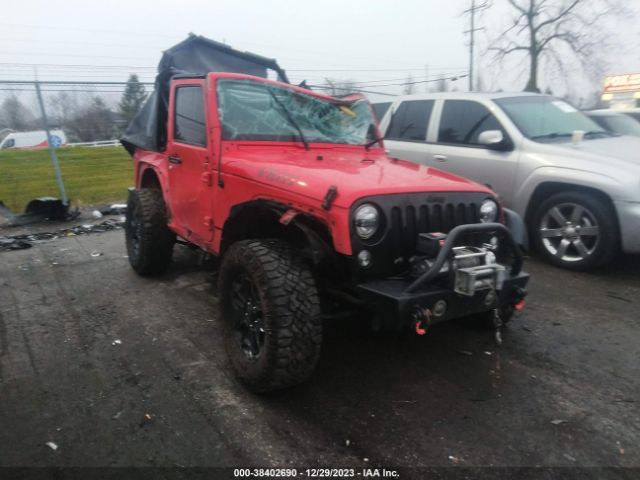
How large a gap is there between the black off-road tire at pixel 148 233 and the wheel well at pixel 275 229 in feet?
4.88

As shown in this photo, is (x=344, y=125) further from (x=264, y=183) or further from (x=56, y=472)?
(x=56, y=472)

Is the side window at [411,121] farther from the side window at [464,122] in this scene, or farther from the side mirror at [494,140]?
the side mirror at [494,140]

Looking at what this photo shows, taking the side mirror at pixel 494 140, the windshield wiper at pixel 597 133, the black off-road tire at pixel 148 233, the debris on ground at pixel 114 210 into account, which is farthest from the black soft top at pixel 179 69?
the windshield wiper at pixel 597 133

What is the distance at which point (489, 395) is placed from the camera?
3.06 metres

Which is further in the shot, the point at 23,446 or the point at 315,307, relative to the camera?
the point at 315,307

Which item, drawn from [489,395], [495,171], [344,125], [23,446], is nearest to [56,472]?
[23,446]

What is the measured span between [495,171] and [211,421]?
14.8 feet

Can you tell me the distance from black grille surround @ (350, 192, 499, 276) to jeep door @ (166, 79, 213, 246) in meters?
1.60

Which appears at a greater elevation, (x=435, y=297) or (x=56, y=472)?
(x=435, y=297)

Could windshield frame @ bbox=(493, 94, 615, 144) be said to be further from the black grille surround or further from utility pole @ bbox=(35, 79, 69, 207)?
utility pole @ bbox=(35, 79, 69, 207)

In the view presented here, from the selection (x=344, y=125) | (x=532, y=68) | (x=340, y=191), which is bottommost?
(x=340, y=191)

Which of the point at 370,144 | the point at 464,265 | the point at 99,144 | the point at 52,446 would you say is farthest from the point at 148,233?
the point at 99,144

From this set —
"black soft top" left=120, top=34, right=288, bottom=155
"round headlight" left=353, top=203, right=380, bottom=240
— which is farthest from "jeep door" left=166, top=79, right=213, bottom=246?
"round headlight" left=353, top=203, right=380, bottom=240

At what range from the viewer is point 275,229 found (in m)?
3.56
